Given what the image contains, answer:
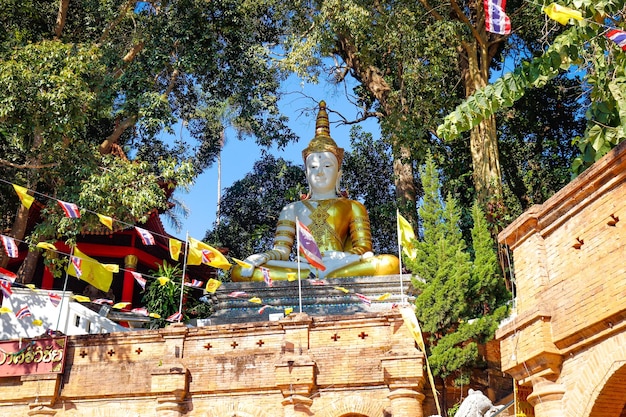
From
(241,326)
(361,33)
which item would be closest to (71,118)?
(241,326)

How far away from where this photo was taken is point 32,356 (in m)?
14.0

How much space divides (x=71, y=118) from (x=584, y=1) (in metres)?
11.0

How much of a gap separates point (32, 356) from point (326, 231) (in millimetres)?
8022

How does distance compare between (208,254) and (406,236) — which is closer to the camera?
(406,236)

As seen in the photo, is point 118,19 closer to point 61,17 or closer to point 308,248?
point 61,17

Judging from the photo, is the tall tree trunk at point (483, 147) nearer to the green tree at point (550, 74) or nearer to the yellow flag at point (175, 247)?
the yellow flag at point (175, 247)

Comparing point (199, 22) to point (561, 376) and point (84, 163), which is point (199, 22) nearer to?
point (84, 163)

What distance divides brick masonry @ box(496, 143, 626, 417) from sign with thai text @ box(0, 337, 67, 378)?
27.8 ft

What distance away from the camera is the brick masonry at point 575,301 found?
774cm

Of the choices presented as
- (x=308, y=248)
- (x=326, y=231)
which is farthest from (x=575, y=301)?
(x=326, y=231)

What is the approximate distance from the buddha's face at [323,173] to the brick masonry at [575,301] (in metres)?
11.2

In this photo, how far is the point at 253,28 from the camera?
22.9 metres

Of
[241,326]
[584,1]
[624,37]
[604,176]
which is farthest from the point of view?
[241,326]

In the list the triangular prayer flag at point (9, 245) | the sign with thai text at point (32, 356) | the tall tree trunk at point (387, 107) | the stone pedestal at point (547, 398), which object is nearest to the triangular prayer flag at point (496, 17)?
the stone pedestal at point (547, 398)
